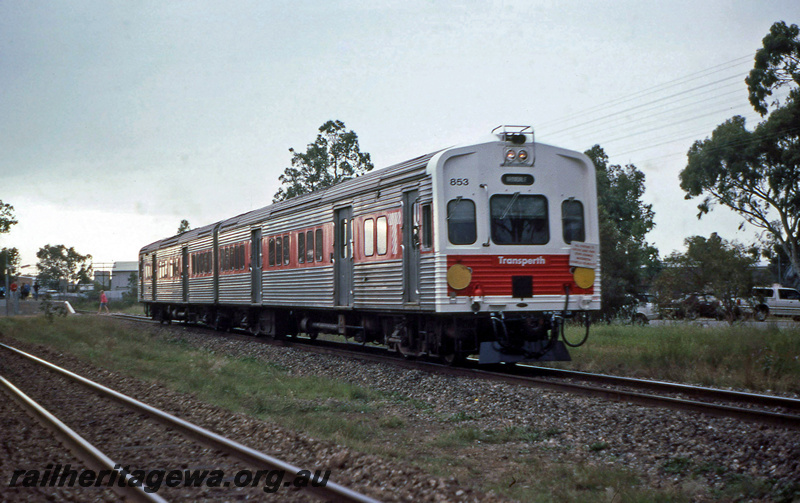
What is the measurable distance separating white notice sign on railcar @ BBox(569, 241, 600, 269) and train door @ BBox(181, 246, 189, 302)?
59.7ft

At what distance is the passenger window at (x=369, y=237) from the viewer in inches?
517

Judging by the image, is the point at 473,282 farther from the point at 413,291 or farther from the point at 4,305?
the point at 4,305

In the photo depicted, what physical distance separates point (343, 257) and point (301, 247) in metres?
2.31

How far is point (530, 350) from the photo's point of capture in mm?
11438

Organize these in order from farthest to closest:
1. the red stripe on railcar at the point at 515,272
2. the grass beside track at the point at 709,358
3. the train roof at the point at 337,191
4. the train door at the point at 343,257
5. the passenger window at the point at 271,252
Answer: the passenger window at the point at 271,252
the train door at the point at 343,257
the train roof at the point at 337,191
the red stripe on railcar at the point at 515,272
the grass beside track at the point at 709,358

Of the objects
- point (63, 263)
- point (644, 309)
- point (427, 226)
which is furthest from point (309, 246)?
point (63, 263)

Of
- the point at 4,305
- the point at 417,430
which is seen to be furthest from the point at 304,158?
the point at 417,430

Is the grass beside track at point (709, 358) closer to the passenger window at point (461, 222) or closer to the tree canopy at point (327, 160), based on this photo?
the passenger window at point (461, 222)

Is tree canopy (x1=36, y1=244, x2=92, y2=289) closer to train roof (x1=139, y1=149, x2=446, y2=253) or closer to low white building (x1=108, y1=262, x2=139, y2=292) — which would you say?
low white building (x1=108, y1=262, x2=139, y2=292)

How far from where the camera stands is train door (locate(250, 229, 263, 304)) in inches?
764

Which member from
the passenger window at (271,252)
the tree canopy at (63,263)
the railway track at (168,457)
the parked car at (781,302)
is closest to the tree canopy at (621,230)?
the parked car at (781,302)

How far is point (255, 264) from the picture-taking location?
19.6 meters

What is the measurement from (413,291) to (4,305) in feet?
140

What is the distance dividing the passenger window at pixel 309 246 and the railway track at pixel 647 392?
328cm
